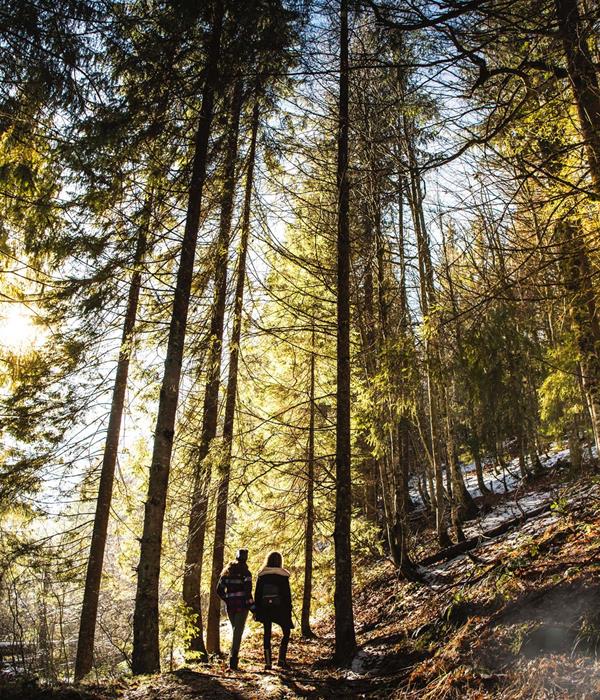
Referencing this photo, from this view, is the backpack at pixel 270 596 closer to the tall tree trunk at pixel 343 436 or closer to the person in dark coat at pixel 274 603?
the person in dark coat at pixel 274 603

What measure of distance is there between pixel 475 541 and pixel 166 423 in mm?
6668

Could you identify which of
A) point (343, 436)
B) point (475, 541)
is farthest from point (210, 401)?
point (475, 541)

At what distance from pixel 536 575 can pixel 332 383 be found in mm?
6363

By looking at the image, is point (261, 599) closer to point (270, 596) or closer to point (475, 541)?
point (270, 596)

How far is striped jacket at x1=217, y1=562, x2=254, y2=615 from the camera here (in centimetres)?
746

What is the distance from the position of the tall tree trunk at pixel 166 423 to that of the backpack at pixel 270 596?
1.74 meters

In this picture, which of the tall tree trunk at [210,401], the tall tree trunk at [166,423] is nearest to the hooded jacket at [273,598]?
the tall tree trunk at [210,401]

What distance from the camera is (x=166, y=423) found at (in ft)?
22.7

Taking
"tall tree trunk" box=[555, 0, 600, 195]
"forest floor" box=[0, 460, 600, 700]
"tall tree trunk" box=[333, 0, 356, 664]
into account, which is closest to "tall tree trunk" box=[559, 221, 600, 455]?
"tall tree trunk" box=[555, 0, 600, 195]

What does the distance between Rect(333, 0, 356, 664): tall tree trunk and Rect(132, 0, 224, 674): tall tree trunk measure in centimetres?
229

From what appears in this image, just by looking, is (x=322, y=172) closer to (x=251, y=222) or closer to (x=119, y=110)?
(x=251, y=222)

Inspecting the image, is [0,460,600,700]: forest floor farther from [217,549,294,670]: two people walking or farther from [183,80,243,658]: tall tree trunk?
[183,80,243,658]: tall tree trunk

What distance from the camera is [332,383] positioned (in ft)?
35.8

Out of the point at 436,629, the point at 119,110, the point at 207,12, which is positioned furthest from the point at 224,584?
the point at 207,12
